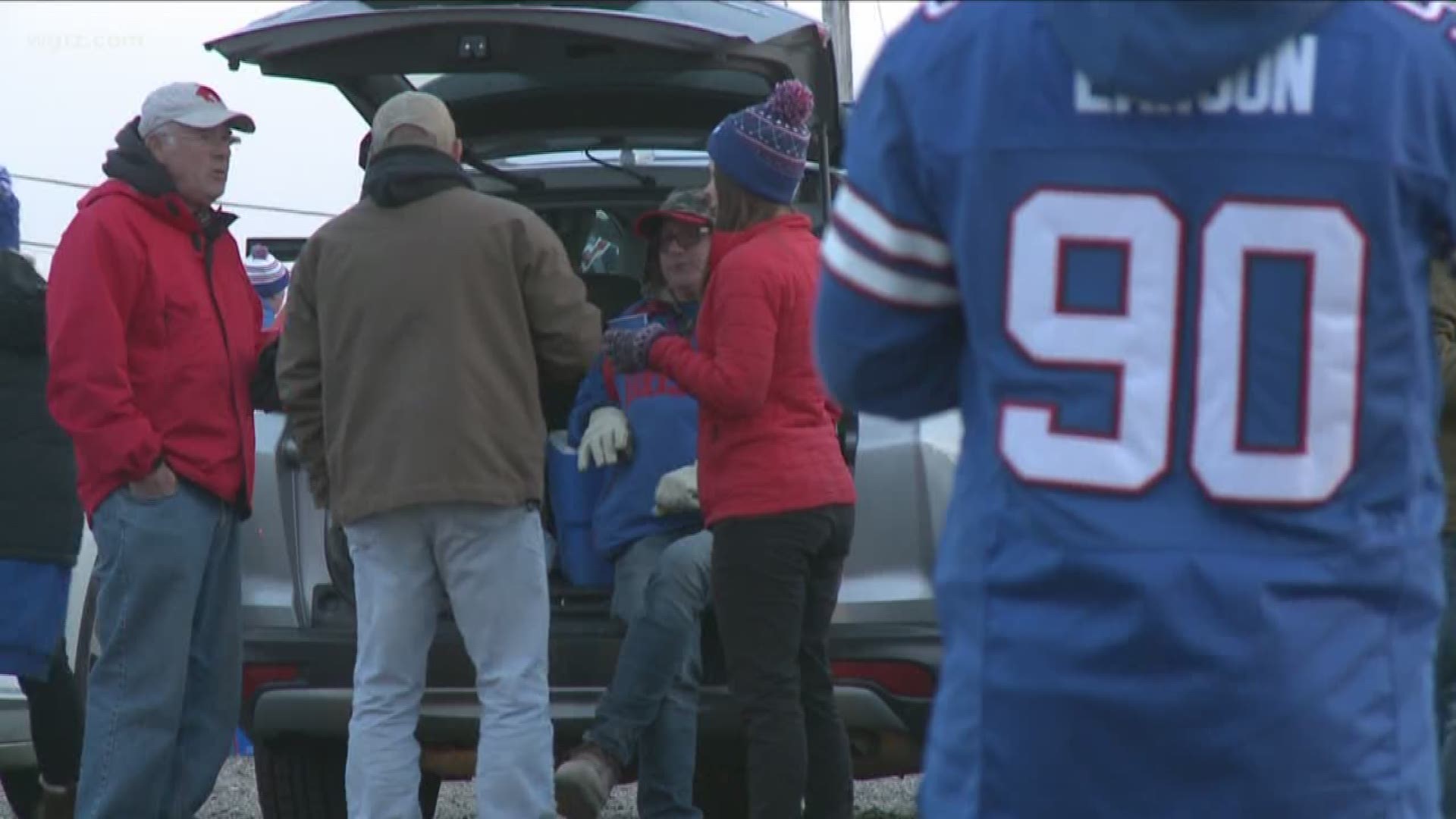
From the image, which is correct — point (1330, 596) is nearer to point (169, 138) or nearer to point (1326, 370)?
point (1326, 370)

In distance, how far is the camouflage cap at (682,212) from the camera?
5.66m

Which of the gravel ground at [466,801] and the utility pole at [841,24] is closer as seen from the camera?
the gravel ground at [466,801]

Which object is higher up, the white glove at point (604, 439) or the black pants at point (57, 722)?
the white glove at point (604, 439)

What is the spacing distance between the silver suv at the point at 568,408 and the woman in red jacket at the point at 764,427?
17 centimetres

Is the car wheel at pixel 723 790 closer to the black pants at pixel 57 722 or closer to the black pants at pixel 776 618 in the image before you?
the black pants at pixel 776 618

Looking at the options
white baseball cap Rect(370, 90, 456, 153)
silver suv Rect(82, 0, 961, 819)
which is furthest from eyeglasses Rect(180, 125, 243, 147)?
white baseball cap Rect(370, 90, 456, 153)

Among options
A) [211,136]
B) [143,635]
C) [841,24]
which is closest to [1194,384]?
[143,635]

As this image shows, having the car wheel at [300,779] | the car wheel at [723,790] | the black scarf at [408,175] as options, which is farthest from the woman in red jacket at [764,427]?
the car wheel at [723,790]

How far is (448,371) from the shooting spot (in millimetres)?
5086

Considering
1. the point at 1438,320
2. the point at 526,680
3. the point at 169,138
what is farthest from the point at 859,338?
the point at 169,138

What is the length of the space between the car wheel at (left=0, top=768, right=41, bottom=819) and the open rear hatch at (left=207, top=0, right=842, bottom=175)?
88.8 inches

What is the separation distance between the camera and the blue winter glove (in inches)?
202

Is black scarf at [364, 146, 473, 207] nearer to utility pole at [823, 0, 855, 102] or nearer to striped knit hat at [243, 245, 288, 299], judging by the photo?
striped knit hat at [243, 245, 288, 299]

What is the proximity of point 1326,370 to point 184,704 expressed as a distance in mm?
3825
